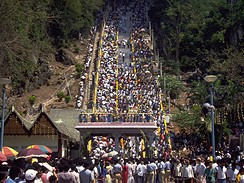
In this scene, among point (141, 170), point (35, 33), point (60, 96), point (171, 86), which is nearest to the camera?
point (141, 170)

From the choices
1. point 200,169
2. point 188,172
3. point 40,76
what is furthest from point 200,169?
point 40,76

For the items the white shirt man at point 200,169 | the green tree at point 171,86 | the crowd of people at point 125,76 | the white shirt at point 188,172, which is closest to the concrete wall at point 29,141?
the crowd of people at point 125,76

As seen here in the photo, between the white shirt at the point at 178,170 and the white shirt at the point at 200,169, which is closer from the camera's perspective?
the white shirt at the point at 200,169

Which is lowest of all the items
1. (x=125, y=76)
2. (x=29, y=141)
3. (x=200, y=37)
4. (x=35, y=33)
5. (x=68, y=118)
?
(x=29, y=141)

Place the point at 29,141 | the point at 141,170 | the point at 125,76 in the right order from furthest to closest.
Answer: the point at 125,76
the point at 29,141
the point at 141,170

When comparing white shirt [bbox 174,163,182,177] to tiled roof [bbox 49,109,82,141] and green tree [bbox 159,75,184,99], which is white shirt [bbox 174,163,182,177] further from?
green tree [bbox 159,75,184,99]

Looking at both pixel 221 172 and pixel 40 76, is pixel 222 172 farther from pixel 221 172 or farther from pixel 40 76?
pixel 40 76

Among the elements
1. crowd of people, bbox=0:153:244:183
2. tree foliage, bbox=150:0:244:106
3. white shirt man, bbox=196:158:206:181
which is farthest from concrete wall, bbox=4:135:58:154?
tree foliage, bbox=150:0:244:106

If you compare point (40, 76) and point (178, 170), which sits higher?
point (40, 76)

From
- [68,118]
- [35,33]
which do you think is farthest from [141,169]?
[35,33]

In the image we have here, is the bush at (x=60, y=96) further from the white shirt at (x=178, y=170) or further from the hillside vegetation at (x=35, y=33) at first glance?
the white shirt at (x=178, y=170)

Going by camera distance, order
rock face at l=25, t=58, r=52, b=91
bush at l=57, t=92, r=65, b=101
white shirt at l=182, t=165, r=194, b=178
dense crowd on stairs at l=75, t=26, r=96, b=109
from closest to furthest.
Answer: white shirt at l=182, t=165, r=194, b=178, dense crowd on stairs at l=75, t=26, r=96, b=109, bush at l=57, t=92, r=65, b=101, rock face at l=25, t=58, r=52, b=91

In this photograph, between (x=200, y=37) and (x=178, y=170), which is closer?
(x=178, y=170)

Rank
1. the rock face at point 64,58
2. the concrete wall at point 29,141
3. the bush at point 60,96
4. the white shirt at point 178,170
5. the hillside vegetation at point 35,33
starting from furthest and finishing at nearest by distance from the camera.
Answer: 1. the rock face at point 64,58
2. the bush at point 60,96
3. the concrete wall at point 29,141
4. the white shirt at point 178,170
5. the hillside vegetation at point 35,33
